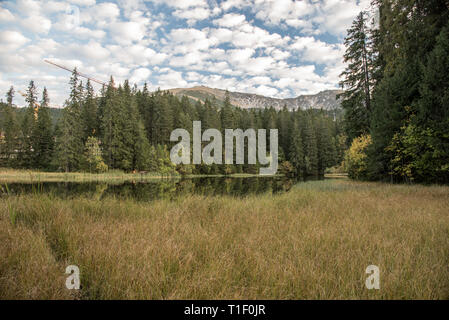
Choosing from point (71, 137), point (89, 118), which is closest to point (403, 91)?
point (71, 137)

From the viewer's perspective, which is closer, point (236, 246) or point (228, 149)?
point (236, 246)

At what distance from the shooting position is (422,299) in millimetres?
2221

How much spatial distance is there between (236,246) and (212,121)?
4578cm

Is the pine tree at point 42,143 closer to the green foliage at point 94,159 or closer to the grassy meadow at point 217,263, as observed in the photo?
the green foliage at point 94,159

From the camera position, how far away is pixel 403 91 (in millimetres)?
14156

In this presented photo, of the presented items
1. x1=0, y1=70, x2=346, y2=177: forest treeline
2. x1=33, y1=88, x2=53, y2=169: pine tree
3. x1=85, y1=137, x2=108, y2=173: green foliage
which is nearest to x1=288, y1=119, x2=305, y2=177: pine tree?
x1=0, y1=70, x2=346, y2=177: forest treeline

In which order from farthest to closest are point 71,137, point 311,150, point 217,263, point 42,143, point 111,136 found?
1. point 311,150
2. point 42,143
3. point 111,136
4. point 71,137
5. point 217,263

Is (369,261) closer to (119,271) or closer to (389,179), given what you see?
(119,271)

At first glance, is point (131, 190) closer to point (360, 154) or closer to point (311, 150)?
point (360, 154)

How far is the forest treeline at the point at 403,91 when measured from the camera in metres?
10.2

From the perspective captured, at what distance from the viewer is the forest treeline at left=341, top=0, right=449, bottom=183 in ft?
33.6

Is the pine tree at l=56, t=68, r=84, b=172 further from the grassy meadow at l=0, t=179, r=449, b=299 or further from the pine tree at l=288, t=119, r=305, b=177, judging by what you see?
the pine tree at l=288, t=119, r=305, b=177

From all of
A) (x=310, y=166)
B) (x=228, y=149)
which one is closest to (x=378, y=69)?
(x=228, y=149)

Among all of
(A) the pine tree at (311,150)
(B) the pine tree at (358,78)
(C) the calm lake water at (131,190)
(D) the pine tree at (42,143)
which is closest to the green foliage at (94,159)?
(D) the pine tree at (42,143)
